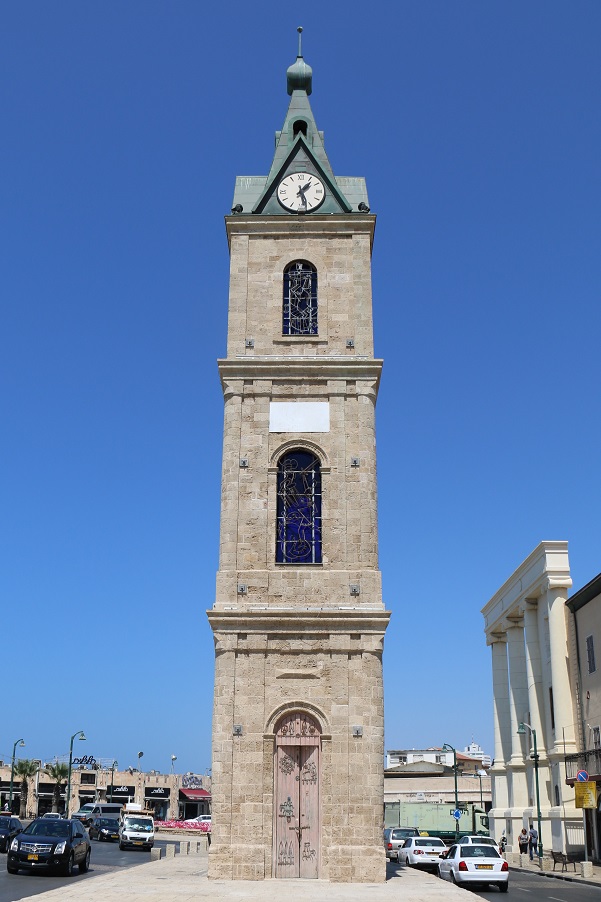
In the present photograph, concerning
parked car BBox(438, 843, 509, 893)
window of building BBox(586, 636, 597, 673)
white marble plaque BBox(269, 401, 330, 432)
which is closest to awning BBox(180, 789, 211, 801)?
window of building BBox(586, 636, 597, 673)

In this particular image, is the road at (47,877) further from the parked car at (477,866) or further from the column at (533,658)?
the column at (533,658)

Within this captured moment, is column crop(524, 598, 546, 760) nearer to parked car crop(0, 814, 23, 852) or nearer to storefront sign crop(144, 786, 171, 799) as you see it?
parked car crop(0, 814, 23, 852)

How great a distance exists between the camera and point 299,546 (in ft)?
82.1

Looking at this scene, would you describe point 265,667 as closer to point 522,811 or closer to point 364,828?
point 364,828

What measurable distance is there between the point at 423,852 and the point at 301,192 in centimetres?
2274

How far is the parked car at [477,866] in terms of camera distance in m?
25.2

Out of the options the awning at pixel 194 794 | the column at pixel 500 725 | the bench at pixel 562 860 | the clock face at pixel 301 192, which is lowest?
the bench at pixel 562 860

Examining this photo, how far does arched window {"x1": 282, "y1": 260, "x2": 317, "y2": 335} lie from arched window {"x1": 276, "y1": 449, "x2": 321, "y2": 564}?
3.91 m

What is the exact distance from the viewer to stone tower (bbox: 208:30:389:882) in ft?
74.3

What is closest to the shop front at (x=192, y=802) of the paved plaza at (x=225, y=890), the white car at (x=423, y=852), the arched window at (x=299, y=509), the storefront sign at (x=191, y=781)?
the storefront sign at (x=191, y=781)

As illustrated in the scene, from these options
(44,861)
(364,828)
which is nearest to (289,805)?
(364,828)

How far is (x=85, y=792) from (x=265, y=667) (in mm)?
79909

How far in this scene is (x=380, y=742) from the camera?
23016mm

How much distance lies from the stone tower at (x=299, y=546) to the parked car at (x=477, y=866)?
4329mm
